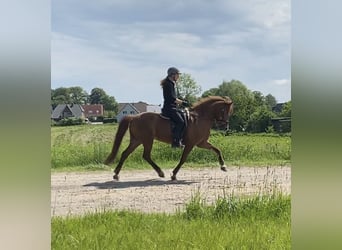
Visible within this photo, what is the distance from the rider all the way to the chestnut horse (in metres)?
0.03

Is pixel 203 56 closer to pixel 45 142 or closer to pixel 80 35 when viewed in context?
pixel 80 35

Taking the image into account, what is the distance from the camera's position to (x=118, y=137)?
2.29m

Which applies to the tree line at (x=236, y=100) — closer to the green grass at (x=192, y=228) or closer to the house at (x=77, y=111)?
the house at (x=77, y=111)

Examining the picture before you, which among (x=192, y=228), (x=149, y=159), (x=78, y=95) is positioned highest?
(x=78, y=95)

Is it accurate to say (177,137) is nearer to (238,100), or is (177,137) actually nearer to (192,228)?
(238,100)

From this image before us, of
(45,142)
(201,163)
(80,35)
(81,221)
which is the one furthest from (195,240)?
(80,35)

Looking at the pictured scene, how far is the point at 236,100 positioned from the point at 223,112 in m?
0.11

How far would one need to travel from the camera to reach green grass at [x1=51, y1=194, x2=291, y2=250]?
210cm

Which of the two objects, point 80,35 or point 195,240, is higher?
point 80,35

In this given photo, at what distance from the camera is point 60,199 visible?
2221mm

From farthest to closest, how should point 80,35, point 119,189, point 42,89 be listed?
point 119,189 < point 80,35 < point 42,89

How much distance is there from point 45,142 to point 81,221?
64cm

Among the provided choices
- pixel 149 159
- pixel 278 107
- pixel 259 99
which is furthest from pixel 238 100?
pixel 149 159

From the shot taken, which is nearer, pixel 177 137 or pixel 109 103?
pixel 109 103
